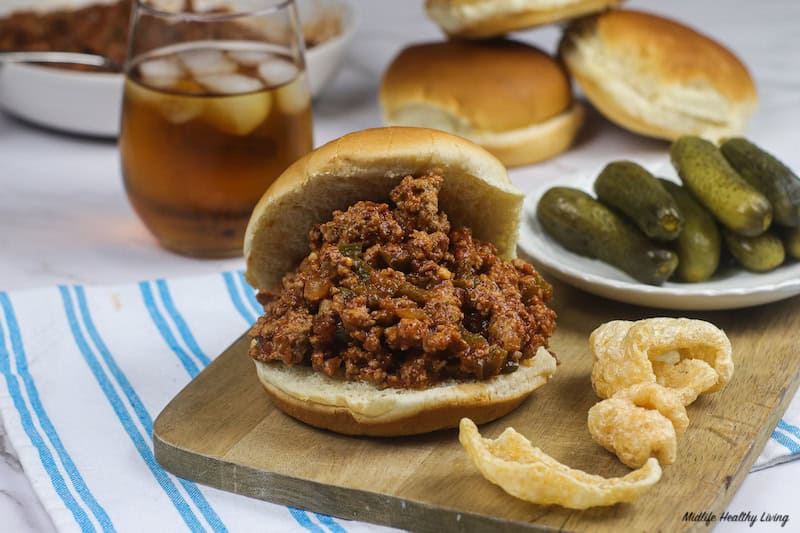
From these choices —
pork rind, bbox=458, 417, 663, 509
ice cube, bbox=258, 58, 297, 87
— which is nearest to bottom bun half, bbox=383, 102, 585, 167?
ice cube, bbox=258, 58, 297, 87

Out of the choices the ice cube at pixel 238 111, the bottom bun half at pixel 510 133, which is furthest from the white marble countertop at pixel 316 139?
the ice cube at pixel 238 111

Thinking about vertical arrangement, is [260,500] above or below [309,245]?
below

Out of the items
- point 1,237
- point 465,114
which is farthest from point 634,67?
point 1,237

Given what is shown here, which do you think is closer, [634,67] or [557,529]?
[557,529]

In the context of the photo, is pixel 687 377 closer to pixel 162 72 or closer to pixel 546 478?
pixel 546 478

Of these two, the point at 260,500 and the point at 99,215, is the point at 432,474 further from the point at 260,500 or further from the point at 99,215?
the point at 99,215
